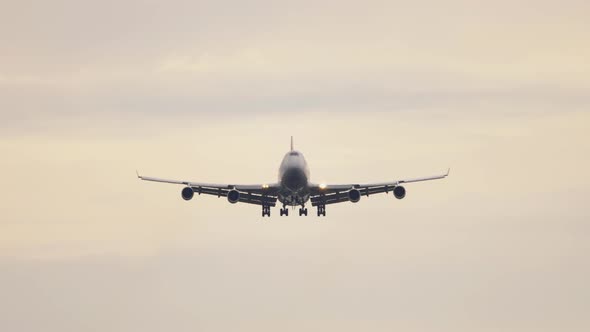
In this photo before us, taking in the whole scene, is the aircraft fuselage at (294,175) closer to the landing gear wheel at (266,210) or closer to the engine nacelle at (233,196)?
the engine nacelle at (233,196)

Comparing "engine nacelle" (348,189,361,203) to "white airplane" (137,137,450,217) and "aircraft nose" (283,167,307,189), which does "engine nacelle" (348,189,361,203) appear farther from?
"aircraft nose" (283,167,307,189)

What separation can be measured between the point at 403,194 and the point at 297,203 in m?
9.85

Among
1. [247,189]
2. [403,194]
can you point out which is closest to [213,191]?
[247,189]

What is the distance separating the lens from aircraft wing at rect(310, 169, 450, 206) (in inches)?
3354

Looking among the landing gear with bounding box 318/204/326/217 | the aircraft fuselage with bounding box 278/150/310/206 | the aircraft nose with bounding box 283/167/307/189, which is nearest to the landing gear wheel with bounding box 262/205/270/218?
the landing gear with bounding box 318/204/326/217

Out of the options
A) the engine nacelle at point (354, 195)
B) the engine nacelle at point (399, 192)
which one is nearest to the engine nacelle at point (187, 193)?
the engine nacelle at point (354, 195)

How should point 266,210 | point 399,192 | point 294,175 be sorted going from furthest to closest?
point 266,210 < point 399,192 < point 294,175

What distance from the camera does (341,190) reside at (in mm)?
87375

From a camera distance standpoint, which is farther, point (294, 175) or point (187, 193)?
point (187, 193)

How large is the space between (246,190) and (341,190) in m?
8.95

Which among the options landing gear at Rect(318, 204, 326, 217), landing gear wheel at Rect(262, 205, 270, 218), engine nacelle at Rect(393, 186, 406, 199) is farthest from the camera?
landing gear at Rect(318, 204, 326, 217)

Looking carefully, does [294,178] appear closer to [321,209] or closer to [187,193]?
[187,193]

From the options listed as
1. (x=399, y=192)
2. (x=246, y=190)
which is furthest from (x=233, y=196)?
(x=399, y=192)

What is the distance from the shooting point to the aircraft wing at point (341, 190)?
85188 millimetres
